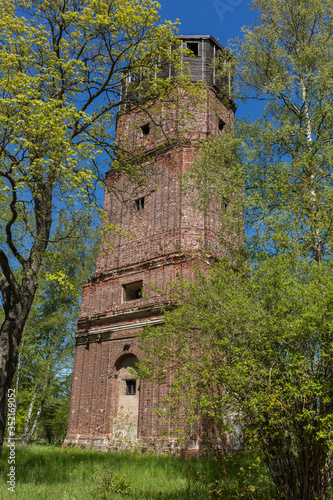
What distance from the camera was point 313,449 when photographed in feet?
21.0

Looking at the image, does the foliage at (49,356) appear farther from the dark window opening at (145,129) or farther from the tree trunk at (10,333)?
the tree trunk at (10,333)

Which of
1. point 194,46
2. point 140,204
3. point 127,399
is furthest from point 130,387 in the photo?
point 194,46

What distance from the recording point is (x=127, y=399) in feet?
54.3

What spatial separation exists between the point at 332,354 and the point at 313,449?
1690 millimetres

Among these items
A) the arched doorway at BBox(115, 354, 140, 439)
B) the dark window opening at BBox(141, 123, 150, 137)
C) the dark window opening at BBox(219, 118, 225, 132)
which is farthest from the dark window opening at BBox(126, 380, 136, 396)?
the dark window opening at BBox(219, 118, 225, 132)

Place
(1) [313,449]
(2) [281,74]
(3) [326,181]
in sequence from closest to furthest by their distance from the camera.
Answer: (1) [313,449] → (3) [326,181] → (2) [281,74]

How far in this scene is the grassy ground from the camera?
722 cm

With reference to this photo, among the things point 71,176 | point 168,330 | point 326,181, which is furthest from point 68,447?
point 326,181

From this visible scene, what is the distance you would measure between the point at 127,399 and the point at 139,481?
782 cm

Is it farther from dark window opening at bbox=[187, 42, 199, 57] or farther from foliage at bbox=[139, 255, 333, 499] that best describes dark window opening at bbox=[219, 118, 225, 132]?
foliage at bbox=[139, 255, 333, 499]

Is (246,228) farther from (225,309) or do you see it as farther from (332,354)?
(332,354)

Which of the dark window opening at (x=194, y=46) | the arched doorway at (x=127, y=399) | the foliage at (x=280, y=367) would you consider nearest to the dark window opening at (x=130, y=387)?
the arched doorway at (x=127, y=399)

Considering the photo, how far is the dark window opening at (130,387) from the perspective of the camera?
1653 cm

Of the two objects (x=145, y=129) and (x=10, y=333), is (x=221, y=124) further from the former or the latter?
(x=10, y=333)
